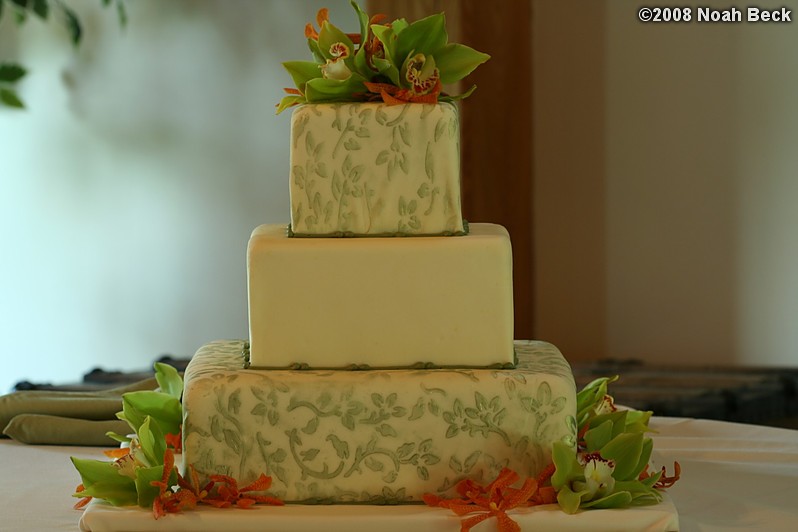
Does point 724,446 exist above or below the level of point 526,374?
below

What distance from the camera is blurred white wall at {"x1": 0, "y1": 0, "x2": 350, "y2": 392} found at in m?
4.25

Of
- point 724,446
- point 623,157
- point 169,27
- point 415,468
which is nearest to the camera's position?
point 415,468

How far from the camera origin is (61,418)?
232 centimetres

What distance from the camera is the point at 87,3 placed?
4.35 meters

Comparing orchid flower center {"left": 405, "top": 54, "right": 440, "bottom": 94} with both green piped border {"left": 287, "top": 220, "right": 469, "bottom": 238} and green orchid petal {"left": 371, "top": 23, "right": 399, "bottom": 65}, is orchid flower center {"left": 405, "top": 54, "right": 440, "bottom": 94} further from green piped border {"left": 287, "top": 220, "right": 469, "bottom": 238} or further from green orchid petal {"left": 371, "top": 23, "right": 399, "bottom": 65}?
green piped border {"left": 287, "top": 220, "right": 469, "bottom": 238}

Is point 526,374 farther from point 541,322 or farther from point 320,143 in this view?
point 541,322

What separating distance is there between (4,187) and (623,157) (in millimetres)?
2364

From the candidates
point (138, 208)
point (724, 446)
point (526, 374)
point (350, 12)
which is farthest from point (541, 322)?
point (526, 374)

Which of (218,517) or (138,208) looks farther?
(138,208)

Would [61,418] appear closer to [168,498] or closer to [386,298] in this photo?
[168,498]

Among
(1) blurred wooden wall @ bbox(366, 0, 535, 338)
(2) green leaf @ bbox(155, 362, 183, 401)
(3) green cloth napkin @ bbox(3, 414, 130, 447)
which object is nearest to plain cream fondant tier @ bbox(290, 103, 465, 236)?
(2) green leaf @ bbox(155, 362, 183, 401)

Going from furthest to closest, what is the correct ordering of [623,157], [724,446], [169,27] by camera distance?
[169,27], [623,157], [724,446]

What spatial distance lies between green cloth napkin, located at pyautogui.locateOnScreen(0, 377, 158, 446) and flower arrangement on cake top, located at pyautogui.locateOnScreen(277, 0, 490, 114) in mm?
903

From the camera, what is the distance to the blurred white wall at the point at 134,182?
13.9 feet
